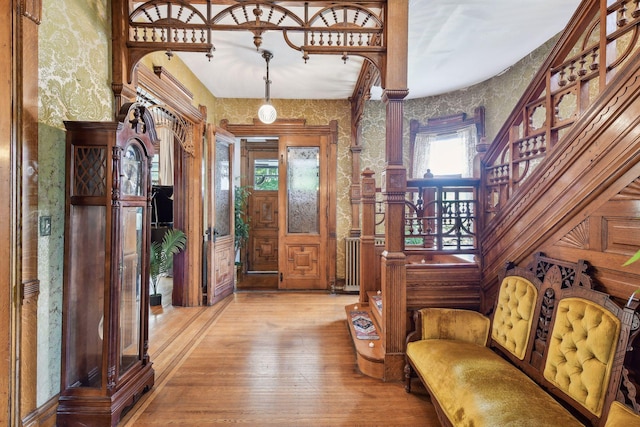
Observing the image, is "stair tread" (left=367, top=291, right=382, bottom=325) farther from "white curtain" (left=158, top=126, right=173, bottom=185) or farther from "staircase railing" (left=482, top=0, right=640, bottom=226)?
"white curtain" (left=158, top=126, right=173, bottom=185)

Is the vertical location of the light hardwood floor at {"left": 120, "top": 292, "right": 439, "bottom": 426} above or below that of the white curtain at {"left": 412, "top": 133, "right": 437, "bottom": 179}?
below

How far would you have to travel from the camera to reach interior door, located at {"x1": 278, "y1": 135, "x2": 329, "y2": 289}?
4996mm

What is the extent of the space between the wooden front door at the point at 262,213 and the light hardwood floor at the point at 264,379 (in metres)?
2.55

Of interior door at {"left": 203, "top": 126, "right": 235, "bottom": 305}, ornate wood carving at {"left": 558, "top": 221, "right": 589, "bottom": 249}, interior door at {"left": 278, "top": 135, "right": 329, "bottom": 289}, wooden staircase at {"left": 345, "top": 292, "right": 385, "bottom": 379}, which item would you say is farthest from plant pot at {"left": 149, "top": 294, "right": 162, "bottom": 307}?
ornate wood carving at {"left": 558, "top": 221, "right": 589, "bottom": 249}

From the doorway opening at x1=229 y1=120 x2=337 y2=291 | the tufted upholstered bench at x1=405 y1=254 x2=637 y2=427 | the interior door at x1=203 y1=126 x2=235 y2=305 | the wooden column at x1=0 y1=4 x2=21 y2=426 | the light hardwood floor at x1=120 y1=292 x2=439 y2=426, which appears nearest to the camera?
the tufted upholstered bench at x1=405 y1=254 x2=637 y2=427

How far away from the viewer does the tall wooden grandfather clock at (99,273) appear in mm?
1919

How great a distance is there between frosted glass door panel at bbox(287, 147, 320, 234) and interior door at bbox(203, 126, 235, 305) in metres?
0.94

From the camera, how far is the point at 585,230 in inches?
68.2

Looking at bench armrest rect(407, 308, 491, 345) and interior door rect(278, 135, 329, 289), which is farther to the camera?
interior door rect(278, 135, 329, 289)

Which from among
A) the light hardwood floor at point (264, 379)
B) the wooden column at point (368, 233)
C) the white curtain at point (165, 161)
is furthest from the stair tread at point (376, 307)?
the white curtain at point (165, 161)

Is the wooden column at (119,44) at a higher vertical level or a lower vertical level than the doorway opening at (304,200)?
higher

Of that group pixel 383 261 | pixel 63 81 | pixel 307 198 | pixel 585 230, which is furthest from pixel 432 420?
pixel 307 198

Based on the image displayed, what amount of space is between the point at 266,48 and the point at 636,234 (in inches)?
137

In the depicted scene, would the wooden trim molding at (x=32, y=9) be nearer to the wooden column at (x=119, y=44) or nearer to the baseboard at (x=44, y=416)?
the wooden column at (x=119, y=44)
